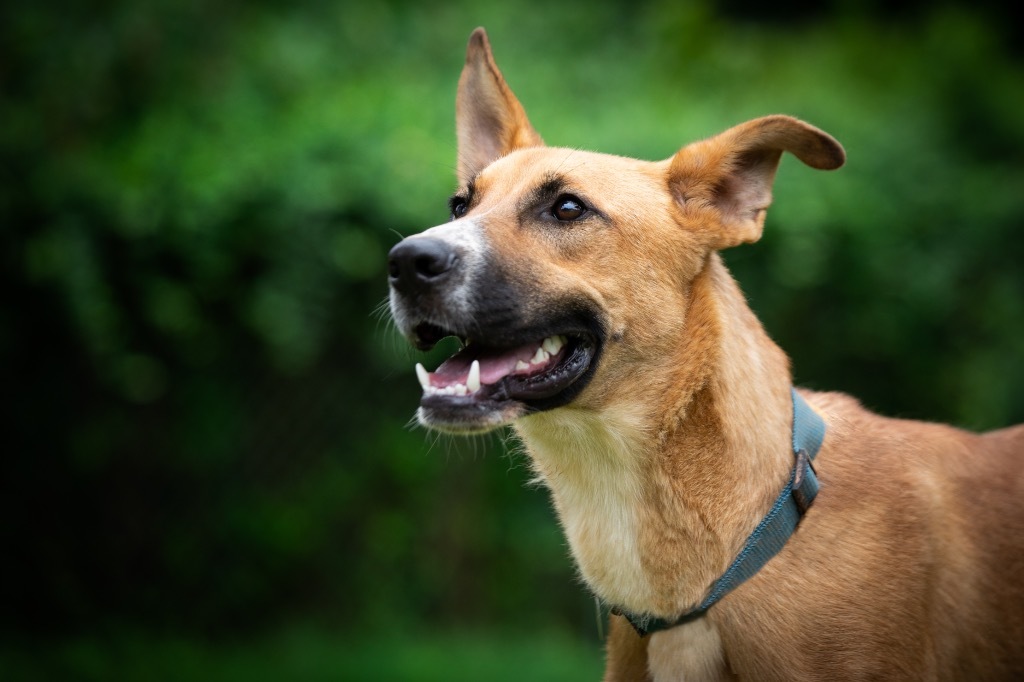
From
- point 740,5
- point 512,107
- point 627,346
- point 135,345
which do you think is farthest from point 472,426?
point 740,5

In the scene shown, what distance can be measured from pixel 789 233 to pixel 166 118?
171 inches

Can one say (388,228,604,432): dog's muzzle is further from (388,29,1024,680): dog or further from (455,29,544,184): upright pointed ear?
(455,29,544,184): upright pointed ear

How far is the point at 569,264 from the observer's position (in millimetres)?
3307

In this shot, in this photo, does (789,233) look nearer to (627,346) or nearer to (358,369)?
(358,369)

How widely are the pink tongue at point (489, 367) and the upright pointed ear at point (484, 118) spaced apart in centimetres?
102

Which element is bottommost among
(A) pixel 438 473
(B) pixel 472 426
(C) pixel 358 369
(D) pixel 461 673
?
(D) pixel 461 673

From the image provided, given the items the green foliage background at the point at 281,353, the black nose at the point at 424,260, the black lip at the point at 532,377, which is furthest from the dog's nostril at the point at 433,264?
the green foliage background at the point at 281,353

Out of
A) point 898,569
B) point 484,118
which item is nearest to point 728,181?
point 484,118

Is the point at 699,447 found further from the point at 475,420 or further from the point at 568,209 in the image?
the point at 568,209

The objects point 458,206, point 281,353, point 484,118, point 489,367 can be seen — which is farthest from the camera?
point 281,353

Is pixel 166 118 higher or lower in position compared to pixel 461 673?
higher

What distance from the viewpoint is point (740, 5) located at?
14164mm

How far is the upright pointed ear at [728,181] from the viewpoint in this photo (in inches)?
136

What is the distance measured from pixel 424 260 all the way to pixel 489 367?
0.40 meters
